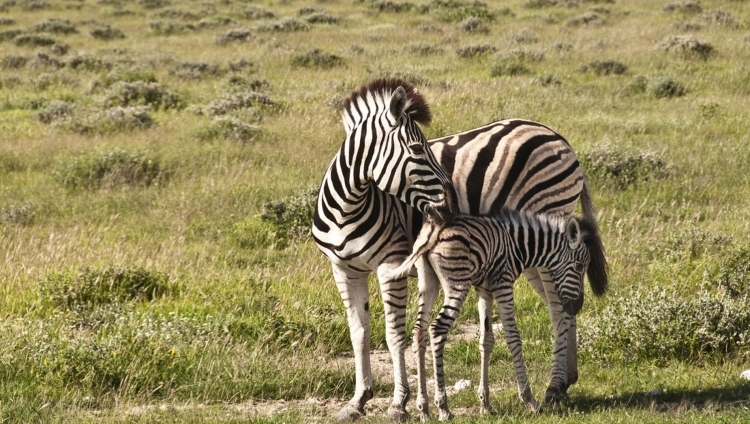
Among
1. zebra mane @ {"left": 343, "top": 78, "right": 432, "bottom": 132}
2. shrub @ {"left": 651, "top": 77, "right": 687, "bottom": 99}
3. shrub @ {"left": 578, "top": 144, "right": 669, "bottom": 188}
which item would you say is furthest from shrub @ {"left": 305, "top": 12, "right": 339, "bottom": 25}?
zebra mane @ {"left": 343, "top": 78, "right": 432, "bottom": 132}

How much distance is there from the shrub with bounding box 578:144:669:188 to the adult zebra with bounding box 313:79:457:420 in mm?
7357

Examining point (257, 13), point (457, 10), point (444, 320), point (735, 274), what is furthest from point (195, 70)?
point (444, 320)

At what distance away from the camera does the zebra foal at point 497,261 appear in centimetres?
568

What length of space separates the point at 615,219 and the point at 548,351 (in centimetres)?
414

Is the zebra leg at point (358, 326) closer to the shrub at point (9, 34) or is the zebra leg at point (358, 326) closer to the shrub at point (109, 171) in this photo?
the shrub at point (109, 171)

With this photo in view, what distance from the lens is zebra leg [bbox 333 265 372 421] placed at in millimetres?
6211

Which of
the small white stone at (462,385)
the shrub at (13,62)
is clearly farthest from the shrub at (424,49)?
the small white stone at (462,385)

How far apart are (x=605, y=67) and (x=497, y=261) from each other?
53.6 ft

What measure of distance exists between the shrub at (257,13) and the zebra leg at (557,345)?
31197 millimetres

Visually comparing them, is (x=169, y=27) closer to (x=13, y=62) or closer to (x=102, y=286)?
(x=13, y=62)

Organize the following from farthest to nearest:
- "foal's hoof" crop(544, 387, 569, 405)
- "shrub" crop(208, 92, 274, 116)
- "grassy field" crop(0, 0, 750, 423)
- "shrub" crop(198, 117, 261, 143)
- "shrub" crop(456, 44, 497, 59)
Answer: "shrub" crop(456, 44, 497, 59), "shrub" crop(208, 92, 274, 116), "shrub" crop(198, 117, 261, 143), "grassy field" crop(0, 0, 750, 423), "foal's hoof" crop(544, 387, 569, 405)

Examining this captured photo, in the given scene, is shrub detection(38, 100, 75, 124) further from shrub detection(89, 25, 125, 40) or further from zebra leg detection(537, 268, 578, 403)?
shrub detection(89, 25, 125, 40)

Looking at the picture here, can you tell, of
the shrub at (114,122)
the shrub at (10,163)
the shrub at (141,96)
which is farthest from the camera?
the shrub at (141,96)

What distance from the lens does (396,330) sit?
594cm
